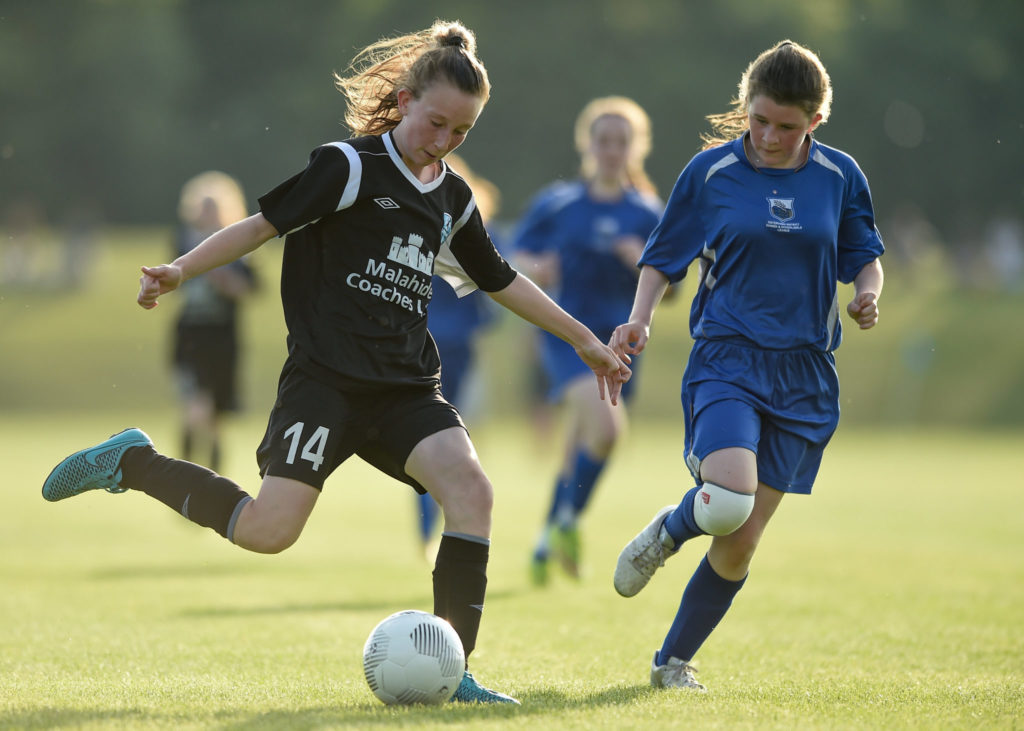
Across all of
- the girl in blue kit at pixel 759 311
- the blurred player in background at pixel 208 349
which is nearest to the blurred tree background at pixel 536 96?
the blurred player in background at pixel 208 349

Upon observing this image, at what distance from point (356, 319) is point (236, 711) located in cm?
123

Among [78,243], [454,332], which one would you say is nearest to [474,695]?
[454,332]

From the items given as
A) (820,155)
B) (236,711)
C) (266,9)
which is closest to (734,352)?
(820,155)

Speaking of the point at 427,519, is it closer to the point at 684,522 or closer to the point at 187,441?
the point at 187,441

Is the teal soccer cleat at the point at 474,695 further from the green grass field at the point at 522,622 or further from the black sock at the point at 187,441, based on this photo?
the black sock at the point at 187,441

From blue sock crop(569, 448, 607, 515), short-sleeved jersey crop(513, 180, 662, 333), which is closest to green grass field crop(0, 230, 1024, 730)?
short-sleeved jersey crop(513, 180, 662, 333)

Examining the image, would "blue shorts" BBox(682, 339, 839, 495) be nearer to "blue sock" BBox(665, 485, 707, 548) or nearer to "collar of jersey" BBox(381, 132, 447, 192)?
"blue sock" BBox(665, 485, 707, 548)

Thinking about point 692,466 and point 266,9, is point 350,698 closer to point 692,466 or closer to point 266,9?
point 692,466

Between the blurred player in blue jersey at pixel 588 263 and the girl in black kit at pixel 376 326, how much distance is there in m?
3.20

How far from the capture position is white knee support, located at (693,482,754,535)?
4074 mm

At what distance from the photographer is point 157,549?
9055 mm

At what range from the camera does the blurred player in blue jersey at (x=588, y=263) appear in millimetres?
7438

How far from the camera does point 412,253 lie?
4219 millimetres

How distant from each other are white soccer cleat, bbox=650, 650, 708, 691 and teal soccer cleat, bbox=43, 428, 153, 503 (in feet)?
6.16
